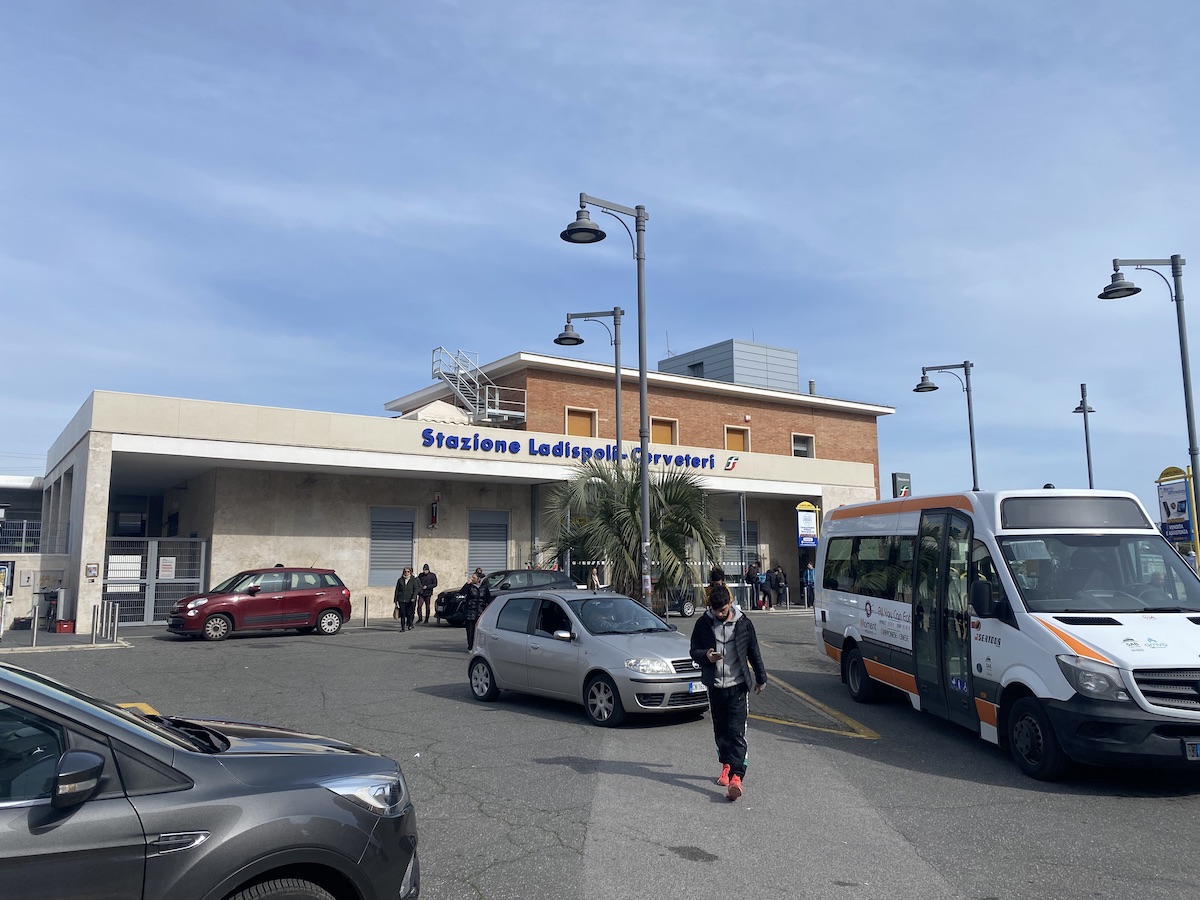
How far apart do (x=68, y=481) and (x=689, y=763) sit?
2693 centimetres

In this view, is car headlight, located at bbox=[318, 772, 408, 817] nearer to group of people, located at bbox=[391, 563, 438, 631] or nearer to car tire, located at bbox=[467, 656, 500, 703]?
car tire, located at bbox=[467, 656, 500, 703]

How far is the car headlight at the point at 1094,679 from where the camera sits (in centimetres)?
727

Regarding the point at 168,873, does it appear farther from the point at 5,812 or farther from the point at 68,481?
the point at 68,481

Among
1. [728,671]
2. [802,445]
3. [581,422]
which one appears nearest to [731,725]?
[728,671]

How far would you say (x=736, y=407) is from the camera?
134 ft

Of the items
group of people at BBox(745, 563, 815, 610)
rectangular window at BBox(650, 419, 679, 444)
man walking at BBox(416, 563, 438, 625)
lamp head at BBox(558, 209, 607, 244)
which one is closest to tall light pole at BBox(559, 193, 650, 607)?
lamp head at BBox(558, 209, 607, 244)

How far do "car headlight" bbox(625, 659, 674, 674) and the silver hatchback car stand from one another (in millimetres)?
11

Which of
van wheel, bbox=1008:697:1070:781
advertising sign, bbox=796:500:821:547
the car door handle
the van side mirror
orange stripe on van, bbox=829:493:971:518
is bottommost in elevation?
van wheel, bbox=1008:697:1070:781

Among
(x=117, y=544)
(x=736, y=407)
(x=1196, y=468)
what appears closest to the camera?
(x=1196, y=468)

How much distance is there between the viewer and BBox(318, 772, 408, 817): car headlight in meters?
3.83

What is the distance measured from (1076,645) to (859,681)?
469 cm

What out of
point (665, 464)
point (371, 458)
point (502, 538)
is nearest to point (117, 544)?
point (371, 458)

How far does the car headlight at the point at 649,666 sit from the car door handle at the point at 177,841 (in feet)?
23.2

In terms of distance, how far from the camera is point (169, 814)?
335cm
